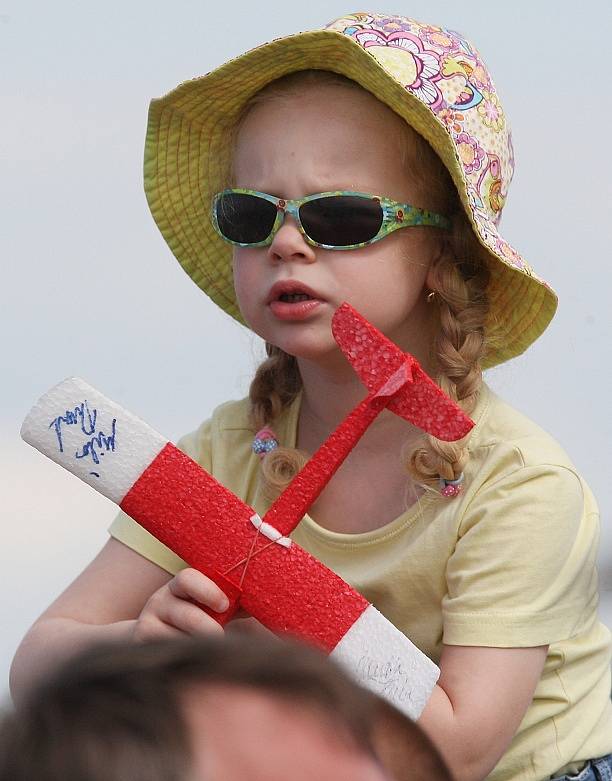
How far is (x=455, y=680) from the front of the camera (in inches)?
68.4

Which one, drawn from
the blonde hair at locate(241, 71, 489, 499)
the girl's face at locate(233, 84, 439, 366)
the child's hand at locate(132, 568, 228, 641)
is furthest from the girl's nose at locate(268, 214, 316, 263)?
the child's hand at locate(132, 568, 228, 641)

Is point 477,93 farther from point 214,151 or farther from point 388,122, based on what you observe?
point 214,151

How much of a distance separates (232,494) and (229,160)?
719 mm

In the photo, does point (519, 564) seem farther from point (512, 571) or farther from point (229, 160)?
point (229, 160)

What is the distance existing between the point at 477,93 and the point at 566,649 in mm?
833

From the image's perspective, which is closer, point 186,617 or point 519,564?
point 186,617

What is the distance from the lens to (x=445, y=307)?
1991mm

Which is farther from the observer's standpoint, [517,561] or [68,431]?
[517,561]

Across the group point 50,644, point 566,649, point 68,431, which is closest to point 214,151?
point 68,431

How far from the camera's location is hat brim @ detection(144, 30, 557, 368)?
1857 mm
